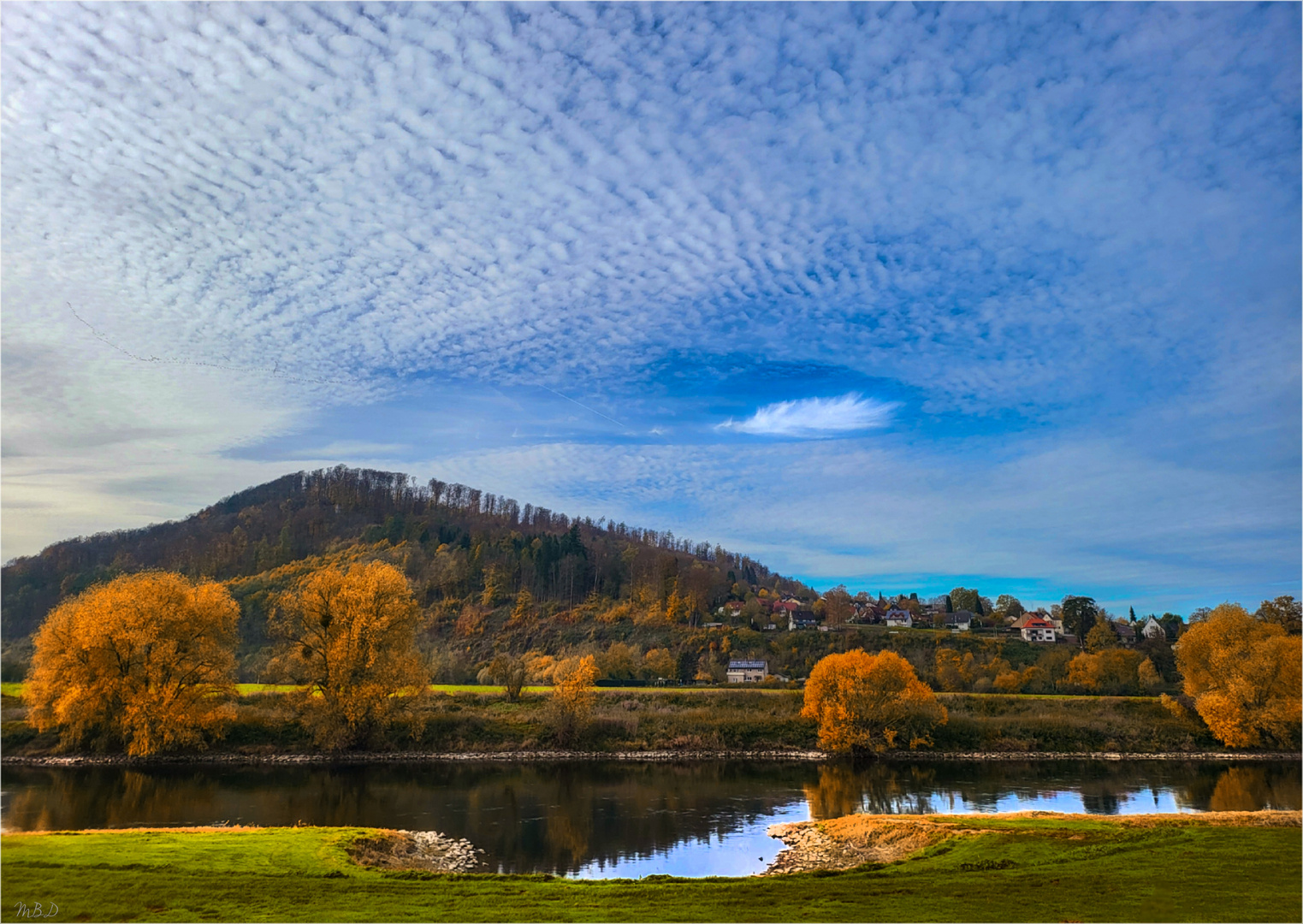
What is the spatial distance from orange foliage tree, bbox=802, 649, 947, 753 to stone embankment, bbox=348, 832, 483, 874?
34482 mm

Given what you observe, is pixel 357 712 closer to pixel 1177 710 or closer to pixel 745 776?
pixel 745 776

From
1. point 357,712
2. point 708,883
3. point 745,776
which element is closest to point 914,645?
point 745,776

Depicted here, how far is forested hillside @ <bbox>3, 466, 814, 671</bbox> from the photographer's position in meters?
107

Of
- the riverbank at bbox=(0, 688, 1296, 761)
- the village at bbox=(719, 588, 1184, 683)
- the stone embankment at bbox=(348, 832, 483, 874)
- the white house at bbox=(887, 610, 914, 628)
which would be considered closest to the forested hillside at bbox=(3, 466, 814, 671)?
the village at bbox=(719, 588, 1184, 683)

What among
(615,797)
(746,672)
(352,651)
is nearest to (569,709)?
(352,651)

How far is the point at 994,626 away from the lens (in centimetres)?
13562

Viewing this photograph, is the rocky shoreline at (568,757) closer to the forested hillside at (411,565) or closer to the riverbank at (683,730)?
the riverbank at (683,730)

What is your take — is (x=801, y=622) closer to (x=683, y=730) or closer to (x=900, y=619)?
(x=900, y=619)

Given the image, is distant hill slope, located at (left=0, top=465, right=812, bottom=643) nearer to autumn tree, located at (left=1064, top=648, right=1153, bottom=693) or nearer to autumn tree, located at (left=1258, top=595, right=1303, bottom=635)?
autumn tree, located at (left=1064, top=648, right=1153, bottom=693)

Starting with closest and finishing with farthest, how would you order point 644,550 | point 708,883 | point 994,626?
point 708,883
point 994,626
point 644,550

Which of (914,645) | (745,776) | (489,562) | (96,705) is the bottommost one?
(745,776)

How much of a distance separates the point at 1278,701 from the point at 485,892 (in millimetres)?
66793

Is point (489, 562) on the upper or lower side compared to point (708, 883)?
upper

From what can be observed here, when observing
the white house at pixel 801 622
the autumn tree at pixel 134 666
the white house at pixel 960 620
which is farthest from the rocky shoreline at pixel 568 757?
the white house at pixel 960 620
